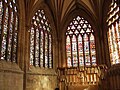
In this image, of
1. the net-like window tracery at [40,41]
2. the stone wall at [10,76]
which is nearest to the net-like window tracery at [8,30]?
the stone wall at [10,76]

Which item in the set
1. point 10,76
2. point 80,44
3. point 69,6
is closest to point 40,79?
point 10,76

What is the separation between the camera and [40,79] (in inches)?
520

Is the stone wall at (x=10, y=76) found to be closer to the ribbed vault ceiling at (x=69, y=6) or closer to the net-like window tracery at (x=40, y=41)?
the net-like window tracery at (x=40, y=41)

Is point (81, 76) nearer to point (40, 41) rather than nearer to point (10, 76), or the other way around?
point (40, 41)

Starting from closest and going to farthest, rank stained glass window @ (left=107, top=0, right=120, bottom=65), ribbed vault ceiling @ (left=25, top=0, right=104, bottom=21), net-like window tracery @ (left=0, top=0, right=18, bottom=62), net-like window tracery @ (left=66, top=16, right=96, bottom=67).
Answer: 1. net-like window tracery @ (left=0, top=0, right=18, bottom=62)
2. stained glass window @ (left=107, top=0, right=120, bottom=65)
3. ribbed vault ceiling @ (left=25, top=0, right=104, bottom=21)
4. net-like window tracery @ (left=66, top=16, right=96, bottom=67)

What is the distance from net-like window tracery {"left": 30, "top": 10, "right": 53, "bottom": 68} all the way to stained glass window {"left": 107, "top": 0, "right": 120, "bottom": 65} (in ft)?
16.6

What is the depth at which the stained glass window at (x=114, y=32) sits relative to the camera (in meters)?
13.5

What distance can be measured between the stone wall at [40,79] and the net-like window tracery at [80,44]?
2372mm

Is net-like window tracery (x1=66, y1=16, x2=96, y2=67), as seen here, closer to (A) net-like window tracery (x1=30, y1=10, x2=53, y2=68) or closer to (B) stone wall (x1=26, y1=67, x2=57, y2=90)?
(A) net-like window tracery (x1=30, y1=10, x2=53, y2=68)

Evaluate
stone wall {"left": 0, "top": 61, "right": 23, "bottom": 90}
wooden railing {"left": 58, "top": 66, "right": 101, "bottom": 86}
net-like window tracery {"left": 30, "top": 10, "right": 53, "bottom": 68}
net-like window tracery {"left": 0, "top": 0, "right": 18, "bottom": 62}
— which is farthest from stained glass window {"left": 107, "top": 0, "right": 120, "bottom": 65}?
net-like window tracery {"left": 0, "top": 0, "right": 18, "bottom": 62}

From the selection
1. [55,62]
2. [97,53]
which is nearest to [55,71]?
[55,62]

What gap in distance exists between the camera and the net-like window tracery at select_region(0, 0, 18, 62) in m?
11.0

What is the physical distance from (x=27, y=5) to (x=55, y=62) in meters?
5.26

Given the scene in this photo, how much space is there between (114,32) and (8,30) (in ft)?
26.9
